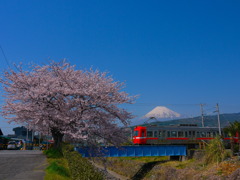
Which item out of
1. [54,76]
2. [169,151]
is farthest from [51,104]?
[169,151]

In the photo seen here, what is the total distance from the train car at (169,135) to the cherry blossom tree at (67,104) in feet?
60.6

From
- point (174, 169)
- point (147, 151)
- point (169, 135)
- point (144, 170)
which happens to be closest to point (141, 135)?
point (147, 151)

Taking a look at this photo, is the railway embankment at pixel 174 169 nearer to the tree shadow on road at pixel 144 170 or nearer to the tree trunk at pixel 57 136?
the tree shadow on road at pixel 144 170

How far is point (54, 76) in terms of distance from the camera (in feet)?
71.1

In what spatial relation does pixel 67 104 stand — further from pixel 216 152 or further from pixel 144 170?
pixel 144 170

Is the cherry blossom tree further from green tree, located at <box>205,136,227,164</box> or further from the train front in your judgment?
the train front

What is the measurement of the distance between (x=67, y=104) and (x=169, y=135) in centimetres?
2502

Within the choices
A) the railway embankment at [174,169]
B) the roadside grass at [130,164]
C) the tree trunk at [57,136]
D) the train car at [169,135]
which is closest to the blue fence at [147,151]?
the railway embankment at [174,169]

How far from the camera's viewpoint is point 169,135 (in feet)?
130

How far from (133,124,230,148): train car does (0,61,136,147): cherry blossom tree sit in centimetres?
1847

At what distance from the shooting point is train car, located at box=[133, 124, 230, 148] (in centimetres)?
3875

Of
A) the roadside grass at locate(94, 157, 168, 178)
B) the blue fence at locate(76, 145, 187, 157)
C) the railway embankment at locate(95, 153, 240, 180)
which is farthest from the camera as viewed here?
the roadside grass at locate(94, 157, 168, 178)

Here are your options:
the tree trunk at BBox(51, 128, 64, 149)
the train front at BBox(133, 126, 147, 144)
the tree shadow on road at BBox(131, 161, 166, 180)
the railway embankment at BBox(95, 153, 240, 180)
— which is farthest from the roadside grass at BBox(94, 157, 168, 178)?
the tree trunk at BBox(51, 128, 64, 149)

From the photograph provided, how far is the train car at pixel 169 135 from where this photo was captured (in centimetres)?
3875
